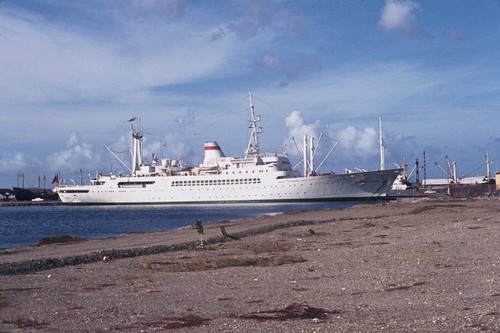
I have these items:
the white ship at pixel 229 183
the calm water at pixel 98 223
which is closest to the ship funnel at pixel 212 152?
the white ship at pixel 229 183

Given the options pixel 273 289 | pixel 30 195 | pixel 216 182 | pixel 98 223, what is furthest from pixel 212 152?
pixel 273 289

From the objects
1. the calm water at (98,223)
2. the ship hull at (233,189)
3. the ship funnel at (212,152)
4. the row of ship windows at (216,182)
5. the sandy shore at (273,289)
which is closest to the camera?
the sandy shore at (273,289)

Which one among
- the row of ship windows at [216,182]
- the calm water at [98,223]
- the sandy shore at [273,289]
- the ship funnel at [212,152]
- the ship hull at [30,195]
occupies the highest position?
the ship funnel at [212,152]

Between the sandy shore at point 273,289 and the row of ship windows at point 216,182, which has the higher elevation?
the row of ship windows at point 216,182

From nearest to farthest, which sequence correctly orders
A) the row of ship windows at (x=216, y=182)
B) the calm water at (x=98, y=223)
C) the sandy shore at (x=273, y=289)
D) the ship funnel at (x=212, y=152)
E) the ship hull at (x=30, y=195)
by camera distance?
1. the sandy shore at (x=273, y=289)
2. the calm water at (x=98, y=223)
3. the row of ship windows at (x=216, y=182)
4. the ship funnel at (x=212, y=152)
5. the ship hull at (x=30, y=195)

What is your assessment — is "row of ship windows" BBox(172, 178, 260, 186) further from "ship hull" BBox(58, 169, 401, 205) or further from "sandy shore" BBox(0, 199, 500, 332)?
"sandy shore" BBox(0, 199, 500, 332)

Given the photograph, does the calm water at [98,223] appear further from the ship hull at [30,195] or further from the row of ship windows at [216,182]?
the ship hull at [30,195]

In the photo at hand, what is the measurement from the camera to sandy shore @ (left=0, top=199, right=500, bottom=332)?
919 centimetres

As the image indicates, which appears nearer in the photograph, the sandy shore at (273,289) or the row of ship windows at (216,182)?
the sandy shore at (273,289)

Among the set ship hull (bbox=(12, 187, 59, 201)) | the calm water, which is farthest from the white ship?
ship hull (bbox=(12, 187, 59, 201))

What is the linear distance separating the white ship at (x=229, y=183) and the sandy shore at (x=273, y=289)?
2758 inches

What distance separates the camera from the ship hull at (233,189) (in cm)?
8988

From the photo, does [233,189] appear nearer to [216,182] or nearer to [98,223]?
[216,182]

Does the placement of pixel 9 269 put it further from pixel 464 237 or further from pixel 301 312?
pixel 464 237
